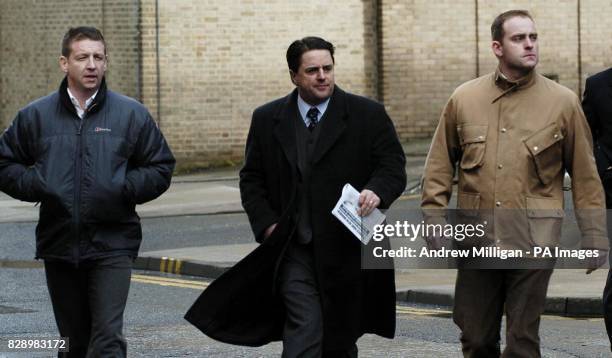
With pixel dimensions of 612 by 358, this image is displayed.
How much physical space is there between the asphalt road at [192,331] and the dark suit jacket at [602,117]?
1663 mm

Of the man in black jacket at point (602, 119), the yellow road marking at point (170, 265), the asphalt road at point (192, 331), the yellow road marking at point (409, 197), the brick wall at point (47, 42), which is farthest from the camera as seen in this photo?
the brick wall at point (47, 42)

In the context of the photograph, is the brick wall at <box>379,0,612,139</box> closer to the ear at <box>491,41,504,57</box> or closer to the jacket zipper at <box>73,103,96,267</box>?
the ear at <box>491,41,504,57</box>

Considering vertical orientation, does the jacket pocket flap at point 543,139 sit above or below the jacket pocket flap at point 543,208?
above

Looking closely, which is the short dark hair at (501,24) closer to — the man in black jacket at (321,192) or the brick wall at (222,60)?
the man in black jacket at (321,192)

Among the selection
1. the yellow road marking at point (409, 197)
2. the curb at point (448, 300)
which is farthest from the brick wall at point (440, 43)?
the curb at point (448, 300)

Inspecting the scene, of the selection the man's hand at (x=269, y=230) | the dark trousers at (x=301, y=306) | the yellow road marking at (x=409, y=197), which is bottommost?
the yellow road marking at (x=409, y=197)

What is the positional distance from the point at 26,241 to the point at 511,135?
1149cm

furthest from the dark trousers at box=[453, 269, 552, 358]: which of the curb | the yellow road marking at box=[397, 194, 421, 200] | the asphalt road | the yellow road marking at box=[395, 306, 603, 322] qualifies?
the yellow road marking at box=[397, 194, 421, 200]

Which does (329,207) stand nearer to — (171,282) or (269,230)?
(269,230)

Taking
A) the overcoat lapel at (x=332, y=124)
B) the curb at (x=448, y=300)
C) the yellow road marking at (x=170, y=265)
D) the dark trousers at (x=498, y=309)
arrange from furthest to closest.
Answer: the yellow road marking at (x=170, y=265) → the curb at (x=448, y=300) → the overcoat lapel at (x=332, y=124) → the dark trousers at (x=498, y=309)

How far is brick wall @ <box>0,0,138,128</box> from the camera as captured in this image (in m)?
25.7

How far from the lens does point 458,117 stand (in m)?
7.18

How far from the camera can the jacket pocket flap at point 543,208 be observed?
696 centimetres

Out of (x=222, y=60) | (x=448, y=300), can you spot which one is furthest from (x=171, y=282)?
(x=222, y=60)
